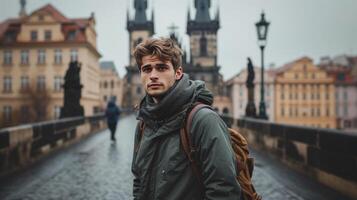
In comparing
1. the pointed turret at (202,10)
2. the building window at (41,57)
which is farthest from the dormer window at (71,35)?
the pointed turret at (202,10)

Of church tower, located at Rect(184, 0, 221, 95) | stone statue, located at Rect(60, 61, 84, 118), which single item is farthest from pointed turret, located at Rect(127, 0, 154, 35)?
stone statue, located at Rect(60, 61, 84, 118)

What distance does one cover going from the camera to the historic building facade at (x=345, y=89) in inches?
3068

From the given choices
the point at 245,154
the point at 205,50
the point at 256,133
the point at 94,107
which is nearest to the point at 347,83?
the point at 205,50

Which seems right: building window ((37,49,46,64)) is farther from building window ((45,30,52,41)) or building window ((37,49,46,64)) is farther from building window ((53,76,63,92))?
building window ((53,76,63,92))

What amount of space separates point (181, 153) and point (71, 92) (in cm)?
1622

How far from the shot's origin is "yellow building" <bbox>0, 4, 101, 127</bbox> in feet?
161

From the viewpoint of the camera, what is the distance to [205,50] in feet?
261

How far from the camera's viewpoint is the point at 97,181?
24.0ft

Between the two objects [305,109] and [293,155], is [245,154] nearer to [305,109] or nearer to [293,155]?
[293,155]

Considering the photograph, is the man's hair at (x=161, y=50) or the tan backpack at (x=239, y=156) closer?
the tan backpack at (x=239, y=156)

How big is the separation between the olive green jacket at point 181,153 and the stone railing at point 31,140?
596 cm

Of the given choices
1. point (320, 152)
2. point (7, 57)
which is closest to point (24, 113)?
point (7, 57)

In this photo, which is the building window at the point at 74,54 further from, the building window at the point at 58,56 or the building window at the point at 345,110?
the building window at the point at 345,110

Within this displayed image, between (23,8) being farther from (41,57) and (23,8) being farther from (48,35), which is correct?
(48,35)
